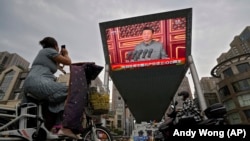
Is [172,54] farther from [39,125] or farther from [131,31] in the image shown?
[39,125]

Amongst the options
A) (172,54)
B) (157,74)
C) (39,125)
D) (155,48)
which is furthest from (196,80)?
(39,125)

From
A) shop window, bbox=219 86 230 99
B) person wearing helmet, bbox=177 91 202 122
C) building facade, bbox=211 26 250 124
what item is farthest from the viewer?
shop window, bbox=219 86 230 99

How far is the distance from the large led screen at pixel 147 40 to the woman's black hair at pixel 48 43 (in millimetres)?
13734

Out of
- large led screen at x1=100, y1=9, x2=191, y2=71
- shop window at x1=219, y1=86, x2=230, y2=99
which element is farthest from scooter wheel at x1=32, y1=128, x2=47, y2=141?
shop window at x1=219, y1=86, x2=230, y2=99

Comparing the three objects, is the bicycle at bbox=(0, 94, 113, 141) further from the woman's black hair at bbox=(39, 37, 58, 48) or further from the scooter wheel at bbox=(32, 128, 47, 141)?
the woman's black hair at bbox=(39, 37, 58, 48)

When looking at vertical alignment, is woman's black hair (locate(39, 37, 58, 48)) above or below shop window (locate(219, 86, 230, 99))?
below

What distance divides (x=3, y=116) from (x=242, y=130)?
9.19ft

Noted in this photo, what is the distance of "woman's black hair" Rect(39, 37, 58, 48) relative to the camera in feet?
8.66

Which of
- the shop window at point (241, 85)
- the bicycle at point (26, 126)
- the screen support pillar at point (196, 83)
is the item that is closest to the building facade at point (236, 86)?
the shop window at point (241, 85)

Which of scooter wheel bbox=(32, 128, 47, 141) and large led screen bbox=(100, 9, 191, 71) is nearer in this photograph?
scooter wheel bbox=(32, 128, 47, 141)

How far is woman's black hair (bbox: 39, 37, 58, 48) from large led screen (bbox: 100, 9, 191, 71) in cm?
1373

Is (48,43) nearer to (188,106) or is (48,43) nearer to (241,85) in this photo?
(188,106)

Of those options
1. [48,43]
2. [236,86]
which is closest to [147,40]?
[48,43]

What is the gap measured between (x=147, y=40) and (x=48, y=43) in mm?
14154
